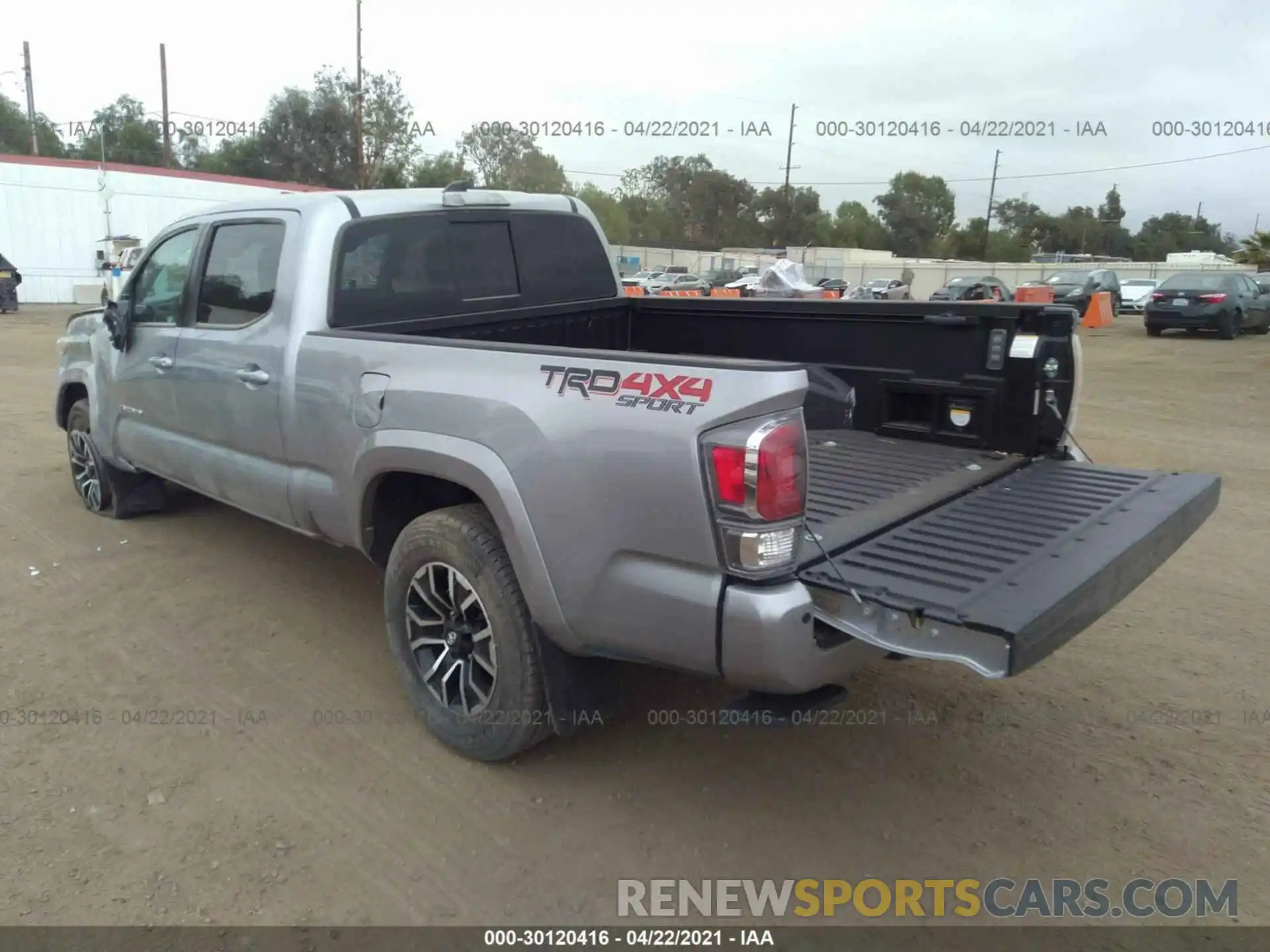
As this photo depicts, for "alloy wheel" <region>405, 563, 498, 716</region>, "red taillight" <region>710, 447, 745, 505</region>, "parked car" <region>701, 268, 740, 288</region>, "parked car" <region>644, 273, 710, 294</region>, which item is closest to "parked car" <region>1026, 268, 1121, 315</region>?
"parked car" <region>644, 273, 710, 294</region>

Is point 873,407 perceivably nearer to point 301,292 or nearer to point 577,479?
point 577,479

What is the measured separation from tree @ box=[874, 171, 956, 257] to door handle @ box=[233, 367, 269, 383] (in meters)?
87.7

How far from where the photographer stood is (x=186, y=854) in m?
3.10

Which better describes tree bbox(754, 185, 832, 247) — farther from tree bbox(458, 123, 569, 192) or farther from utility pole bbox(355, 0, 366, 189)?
utility pole bbox(355, 0, 366, 189)

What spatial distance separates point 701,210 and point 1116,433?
7641cm

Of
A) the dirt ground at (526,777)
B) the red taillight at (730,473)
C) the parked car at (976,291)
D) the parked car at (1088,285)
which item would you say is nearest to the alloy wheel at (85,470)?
the dirt ground at (526,777)

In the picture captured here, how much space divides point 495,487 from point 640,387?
0.65m

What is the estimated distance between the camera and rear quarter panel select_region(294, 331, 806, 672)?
106 inches

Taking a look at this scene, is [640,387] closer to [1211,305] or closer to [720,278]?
[1211,305]

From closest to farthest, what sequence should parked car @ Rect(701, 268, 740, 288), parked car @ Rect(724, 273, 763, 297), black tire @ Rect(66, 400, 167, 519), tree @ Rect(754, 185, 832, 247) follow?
1. black tire @ Rect(66, 400, 167, 519)
2. parked car @ Rect(724, 273, 763, 297)
3. parked car @ Rect(701, 268, 740, 288)
4. tree @ Rect(754, 185, 832, 247)

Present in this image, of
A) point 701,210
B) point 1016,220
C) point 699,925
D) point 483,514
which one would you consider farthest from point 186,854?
point 1016,220

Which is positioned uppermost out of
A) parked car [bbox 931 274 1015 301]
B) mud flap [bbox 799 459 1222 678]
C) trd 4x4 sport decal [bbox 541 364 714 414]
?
parked car [bbox 931 274 1015 301]

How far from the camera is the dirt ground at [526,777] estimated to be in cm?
301

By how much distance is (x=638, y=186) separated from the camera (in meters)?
81.9
